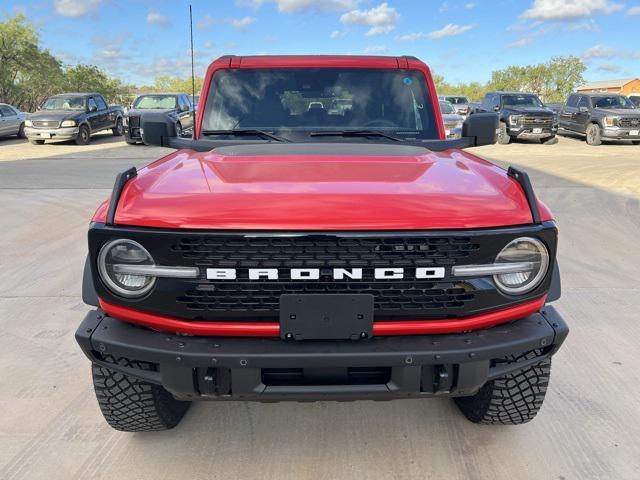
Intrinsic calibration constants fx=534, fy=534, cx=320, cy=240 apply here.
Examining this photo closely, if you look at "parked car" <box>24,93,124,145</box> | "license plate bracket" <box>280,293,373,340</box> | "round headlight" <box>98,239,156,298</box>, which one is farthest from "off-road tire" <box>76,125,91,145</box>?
"license plate bracket" <box>280,293,373,340</box>

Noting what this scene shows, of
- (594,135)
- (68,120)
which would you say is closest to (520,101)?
(594,135)

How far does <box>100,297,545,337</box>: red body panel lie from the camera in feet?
6.63

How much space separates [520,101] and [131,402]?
63.2ft

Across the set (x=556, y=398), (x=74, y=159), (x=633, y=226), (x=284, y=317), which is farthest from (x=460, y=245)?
(x=74, y=159)

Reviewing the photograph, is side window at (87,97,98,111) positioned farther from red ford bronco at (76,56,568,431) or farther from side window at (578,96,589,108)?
red ford bronco at (76,56,568,431)

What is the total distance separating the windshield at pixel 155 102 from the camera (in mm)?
18078

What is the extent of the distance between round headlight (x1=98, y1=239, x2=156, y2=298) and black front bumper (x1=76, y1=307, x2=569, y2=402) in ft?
0.55

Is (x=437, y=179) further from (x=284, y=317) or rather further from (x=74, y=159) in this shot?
(x=74, y=159)

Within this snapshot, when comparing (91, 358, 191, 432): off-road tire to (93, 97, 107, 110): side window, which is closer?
(91, 358, 191, 432): off-road tire

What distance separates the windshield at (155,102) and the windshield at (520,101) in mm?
11584

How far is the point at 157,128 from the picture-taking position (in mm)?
3334

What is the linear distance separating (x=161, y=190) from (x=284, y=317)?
72cm

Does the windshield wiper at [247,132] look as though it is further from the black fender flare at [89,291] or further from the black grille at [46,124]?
the black grille at [46,124]

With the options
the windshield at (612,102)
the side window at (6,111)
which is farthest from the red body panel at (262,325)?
the side window at (6,111)
